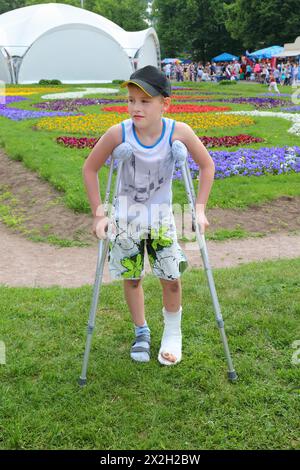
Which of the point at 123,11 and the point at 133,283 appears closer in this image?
the point at 133,283

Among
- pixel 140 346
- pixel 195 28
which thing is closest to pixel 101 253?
pixel 140 346

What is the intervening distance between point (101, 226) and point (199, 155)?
2.71 ft

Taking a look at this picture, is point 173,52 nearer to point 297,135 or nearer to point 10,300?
point 297,135

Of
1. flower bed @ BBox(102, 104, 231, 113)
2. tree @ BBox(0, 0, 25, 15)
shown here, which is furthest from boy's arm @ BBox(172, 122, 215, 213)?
tree @ BBox(0, 0, 25, 15)

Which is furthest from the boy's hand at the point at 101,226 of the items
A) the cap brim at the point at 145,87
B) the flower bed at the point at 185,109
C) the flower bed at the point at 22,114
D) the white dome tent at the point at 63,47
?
the white dome tent at the point at 63,47

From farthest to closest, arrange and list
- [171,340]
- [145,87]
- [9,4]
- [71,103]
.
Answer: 1. [9,4]
2. [71,103]
3. [171,340]
4. [145,87]

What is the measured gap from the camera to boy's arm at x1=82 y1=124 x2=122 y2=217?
10.9 feet

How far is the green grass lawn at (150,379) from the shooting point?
313cm

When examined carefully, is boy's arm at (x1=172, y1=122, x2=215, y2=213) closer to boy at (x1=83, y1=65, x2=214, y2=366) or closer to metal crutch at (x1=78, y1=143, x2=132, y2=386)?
boy at (x1=83, y1=65, x2=214, y2=366)

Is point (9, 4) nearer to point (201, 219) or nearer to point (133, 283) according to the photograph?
point (133, 283)

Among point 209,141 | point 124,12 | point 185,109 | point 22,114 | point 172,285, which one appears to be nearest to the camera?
point 172,285

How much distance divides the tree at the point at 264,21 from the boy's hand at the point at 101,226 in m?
48.6

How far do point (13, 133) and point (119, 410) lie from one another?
12.6 meters

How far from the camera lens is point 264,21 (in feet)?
159
